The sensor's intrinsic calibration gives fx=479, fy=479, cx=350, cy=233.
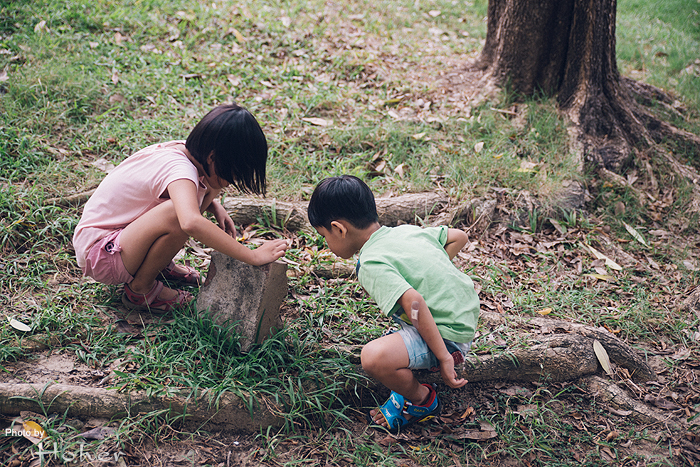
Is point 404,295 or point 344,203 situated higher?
point 344,203

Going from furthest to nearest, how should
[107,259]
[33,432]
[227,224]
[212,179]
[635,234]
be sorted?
[635,234] → [227,224] → [212,179] → [107,259] → [33,432]

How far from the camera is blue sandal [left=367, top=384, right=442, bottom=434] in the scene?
2180 mm

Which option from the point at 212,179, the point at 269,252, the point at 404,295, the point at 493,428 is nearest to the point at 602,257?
the point at 493,428

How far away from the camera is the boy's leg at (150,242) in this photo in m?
2.17

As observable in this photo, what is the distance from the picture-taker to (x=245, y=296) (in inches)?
91.3

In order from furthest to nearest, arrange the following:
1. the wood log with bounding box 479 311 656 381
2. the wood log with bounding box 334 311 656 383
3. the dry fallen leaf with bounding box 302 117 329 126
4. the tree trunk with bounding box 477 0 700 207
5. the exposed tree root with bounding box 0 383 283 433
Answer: the dry fallen leaf with bounding box 302 117 329 126 < the tree trunk with bounding box 477 0 700 207 < the wood log with bounding box 479 311 656 381 < the wood log with bounding box 334 311 656 383 < the exposed tree root with bounding box 0 383 283 433

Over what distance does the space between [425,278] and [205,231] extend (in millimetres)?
968

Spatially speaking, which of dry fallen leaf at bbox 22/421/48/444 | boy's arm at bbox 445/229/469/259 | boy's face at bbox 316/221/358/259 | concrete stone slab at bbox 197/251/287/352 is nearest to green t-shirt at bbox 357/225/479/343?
boy's face at bbox 316/221/358/259

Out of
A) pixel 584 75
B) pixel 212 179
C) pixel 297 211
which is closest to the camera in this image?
pixel 212 179

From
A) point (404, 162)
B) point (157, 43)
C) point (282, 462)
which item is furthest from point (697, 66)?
point (282, 462)

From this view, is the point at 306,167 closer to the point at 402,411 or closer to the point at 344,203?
the point at 344,203

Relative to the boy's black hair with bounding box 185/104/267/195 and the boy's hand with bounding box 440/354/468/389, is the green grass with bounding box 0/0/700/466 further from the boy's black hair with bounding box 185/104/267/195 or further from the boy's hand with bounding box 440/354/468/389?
the boy's black hair with bounding box 185/104/267/195

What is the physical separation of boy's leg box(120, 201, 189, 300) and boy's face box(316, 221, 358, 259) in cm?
67

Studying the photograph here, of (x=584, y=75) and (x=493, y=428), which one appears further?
(x=584, y=75)
